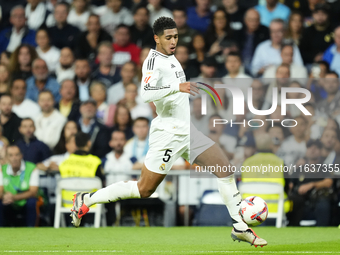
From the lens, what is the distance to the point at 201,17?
11.8 meters

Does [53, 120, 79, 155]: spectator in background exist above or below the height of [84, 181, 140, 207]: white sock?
above

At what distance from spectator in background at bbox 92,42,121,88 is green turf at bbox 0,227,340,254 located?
3520mm

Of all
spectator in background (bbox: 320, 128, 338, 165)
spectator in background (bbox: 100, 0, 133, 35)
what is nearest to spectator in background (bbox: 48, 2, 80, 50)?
spectator in background (bbox: 100, 0, 133, 35)

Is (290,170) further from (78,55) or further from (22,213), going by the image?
(78,55)

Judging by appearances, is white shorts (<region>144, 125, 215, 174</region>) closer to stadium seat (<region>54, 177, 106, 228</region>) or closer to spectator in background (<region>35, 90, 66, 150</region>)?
stadium seat (<region>54, 177, 106, 228</region>)

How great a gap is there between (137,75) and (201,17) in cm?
197

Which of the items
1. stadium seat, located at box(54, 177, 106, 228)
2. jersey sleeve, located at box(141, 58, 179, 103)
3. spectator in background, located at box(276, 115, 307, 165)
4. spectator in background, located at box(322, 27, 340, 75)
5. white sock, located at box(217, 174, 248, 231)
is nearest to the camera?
jersey sleeve, located at box(141, 58, 179, 103)

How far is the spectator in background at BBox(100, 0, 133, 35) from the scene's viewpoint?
1197 centimetres

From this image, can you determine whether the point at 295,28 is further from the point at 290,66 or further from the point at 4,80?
the point at 4,80

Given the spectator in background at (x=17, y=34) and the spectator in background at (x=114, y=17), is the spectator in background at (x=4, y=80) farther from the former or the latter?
the spectator in background at (x=114, y=17)

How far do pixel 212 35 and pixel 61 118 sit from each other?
3.47 meters

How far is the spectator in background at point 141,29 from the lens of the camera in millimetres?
11641

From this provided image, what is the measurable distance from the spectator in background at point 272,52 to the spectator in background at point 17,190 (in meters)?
4.69

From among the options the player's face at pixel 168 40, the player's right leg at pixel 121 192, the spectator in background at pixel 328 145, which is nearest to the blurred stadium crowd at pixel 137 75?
the spectator in background at pixel 328 145
